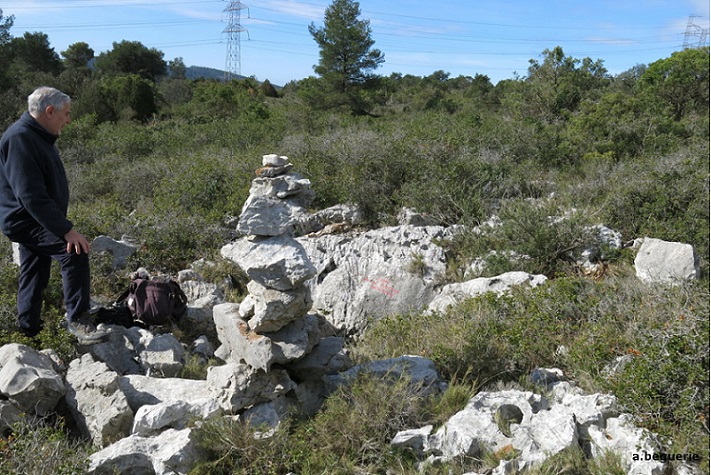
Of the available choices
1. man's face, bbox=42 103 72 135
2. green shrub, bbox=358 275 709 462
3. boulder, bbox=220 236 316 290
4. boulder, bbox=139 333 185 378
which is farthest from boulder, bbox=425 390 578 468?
man's face, bbox=42 103 72 135

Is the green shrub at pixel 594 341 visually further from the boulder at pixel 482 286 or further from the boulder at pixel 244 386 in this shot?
the boulder at pixel 244 386

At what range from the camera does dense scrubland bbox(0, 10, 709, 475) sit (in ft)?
9.96

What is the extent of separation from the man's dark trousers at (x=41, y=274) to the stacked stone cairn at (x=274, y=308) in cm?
118

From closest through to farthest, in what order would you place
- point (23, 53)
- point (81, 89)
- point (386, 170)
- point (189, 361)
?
point (189, 361) < point (386, 170) < point (81, 89) < point (23, 53)

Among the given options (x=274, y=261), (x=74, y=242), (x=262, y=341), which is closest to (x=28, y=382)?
(x=74, y=242)


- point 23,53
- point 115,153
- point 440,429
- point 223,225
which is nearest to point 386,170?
point 223,225

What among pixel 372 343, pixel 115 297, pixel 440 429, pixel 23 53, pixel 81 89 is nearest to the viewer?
pixel 440 429

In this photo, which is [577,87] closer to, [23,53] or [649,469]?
[649,469]

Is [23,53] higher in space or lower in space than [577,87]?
higher

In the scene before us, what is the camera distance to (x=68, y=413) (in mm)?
3484

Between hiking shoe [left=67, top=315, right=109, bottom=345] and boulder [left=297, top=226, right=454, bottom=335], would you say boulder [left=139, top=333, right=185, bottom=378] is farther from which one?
boulder [left=297, top=226, right=454, bottom=335]

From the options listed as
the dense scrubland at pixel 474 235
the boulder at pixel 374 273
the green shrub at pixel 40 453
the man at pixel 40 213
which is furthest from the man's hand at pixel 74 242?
the boulder at pixel 374 273

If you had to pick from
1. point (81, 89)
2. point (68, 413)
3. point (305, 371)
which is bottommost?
point (68, 413)

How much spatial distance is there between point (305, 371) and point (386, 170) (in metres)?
4.72
